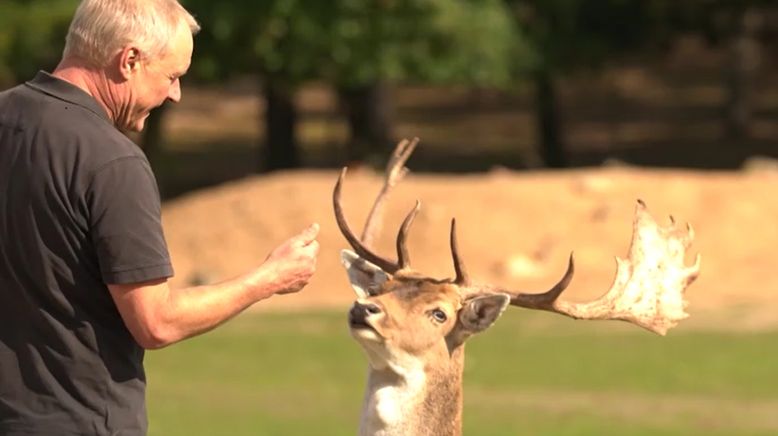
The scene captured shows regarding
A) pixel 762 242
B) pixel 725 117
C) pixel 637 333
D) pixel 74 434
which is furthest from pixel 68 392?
pixel 725 117

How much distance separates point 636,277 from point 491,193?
20764mm

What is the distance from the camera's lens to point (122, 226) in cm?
479

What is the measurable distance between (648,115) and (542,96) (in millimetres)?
9204

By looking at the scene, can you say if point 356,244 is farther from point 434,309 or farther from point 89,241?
point 89,241

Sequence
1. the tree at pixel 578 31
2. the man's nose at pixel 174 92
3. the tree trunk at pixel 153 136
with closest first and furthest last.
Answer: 1. the man's nose at pixel 174 92
2. the tree trunk at pixel 153 136
3. the tree at pixel 578 31

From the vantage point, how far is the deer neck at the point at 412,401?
19.8 ft

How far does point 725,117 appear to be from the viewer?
47.0 m

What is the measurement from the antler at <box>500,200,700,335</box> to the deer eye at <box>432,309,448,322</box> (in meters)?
0.44

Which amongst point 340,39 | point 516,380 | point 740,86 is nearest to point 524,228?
point 340,39

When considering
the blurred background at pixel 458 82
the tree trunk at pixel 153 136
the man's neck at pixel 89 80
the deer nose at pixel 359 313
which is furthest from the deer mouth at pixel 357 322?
the tree trunk at pixel 153 136

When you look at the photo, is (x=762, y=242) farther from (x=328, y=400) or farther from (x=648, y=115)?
(x=648, y=115)

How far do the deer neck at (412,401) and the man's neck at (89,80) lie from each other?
1445mm

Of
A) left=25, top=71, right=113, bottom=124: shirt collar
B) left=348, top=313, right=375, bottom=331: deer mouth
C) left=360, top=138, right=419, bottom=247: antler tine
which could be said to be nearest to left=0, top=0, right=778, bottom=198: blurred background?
left=360, top=138, right=419, bottom=247: antler tine

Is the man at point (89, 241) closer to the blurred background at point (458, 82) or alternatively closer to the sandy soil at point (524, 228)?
the sandy soil at point (524, 228)
